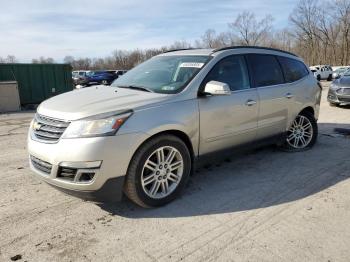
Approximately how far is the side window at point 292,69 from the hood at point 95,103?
8.78 ft

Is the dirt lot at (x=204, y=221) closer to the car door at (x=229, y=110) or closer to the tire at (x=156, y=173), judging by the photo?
the tire at (x=156, y=173)

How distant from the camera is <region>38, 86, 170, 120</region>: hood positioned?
350 cm

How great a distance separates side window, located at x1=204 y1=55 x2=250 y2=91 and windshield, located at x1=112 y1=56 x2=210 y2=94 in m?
0.19

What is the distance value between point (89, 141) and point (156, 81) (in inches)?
58.6

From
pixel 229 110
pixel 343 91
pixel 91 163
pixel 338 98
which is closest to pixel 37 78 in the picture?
pixel 338 98

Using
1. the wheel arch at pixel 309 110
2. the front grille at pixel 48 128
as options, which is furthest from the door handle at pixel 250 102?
the front grille at pixel 48 128

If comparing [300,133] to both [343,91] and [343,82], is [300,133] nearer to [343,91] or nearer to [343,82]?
[343,91]

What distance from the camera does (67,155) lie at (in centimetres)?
333

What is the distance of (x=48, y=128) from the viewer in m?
3.60

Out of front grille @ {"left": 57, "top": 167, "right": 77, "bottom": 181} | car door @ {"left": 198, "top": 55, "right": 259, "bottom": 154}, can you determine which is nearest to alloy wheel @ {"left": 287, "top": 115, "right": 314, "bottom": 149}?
car door @ {"left": 198, "top": 55, "right": 259, "bottom": 154}

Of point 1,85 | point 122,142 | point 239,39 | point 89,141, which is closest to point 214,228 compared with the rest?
point 122,142

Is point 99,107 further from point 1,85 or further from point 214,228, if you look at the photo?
point 1,85

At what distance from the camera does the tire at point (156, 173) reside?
3.58 m

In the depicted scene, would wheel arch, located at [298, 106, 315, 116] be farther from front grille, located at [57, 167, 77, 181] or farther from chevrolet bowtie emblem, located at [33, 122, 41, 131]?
chevrolet bowtie emblem, located at [33, 122, 41, 131]
